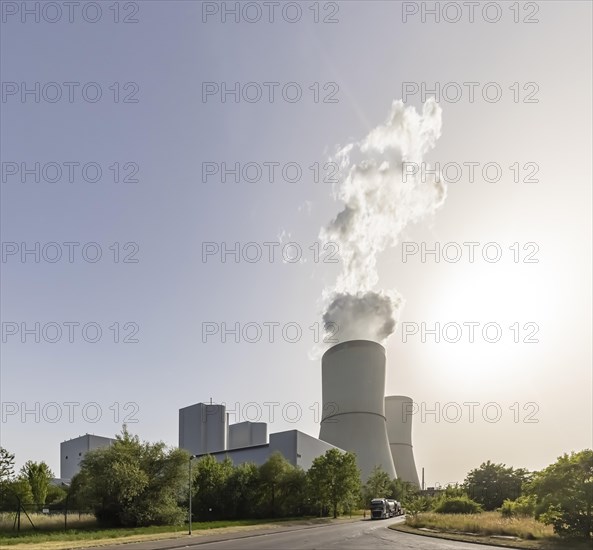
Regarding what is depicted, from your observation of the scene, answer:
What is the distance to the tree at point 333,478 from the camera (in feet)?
200

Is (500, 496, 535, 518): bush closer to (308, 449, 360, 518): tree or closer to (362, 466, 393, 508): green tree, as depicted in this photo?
(308, 449, 360, 518): tree

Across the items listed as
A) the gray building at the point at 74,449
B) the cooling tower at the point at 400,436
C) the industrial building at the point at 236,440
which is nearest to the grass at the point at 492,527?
the industrial building at the point at 236,440

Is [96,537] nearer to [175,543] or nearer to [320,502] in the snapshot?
[175,543]

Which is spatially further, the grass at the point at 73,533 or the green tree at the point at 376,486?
the green tree at the point at 376,486

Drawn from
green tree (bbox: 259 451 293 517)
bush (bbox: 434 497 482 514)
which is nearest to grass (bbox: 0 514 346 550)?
green tree (bbox: 259 451 293 517)

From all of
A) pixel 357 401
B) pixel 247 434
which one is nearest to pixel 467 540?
pixel 357 401

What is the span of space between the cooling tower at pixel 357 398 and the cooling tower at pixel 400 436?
22.9 meters

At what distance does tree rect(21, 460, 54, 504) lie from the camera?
62.7 meters

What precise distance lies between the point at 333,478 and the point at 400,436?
150ft

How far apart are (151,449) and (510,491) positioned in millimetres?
48947

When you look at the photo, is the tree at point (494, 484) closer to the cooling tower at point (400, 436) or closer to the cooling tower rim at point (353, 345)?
the cooling tower rim at point (353, 345)

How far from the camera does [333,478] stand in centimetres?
6144

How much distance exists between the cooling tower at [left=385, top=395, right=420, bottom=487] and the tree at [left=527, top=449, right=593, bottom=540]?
74795 millimetres

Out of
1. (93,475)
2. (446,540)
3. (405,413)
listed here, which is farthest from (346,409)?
(446,540)
